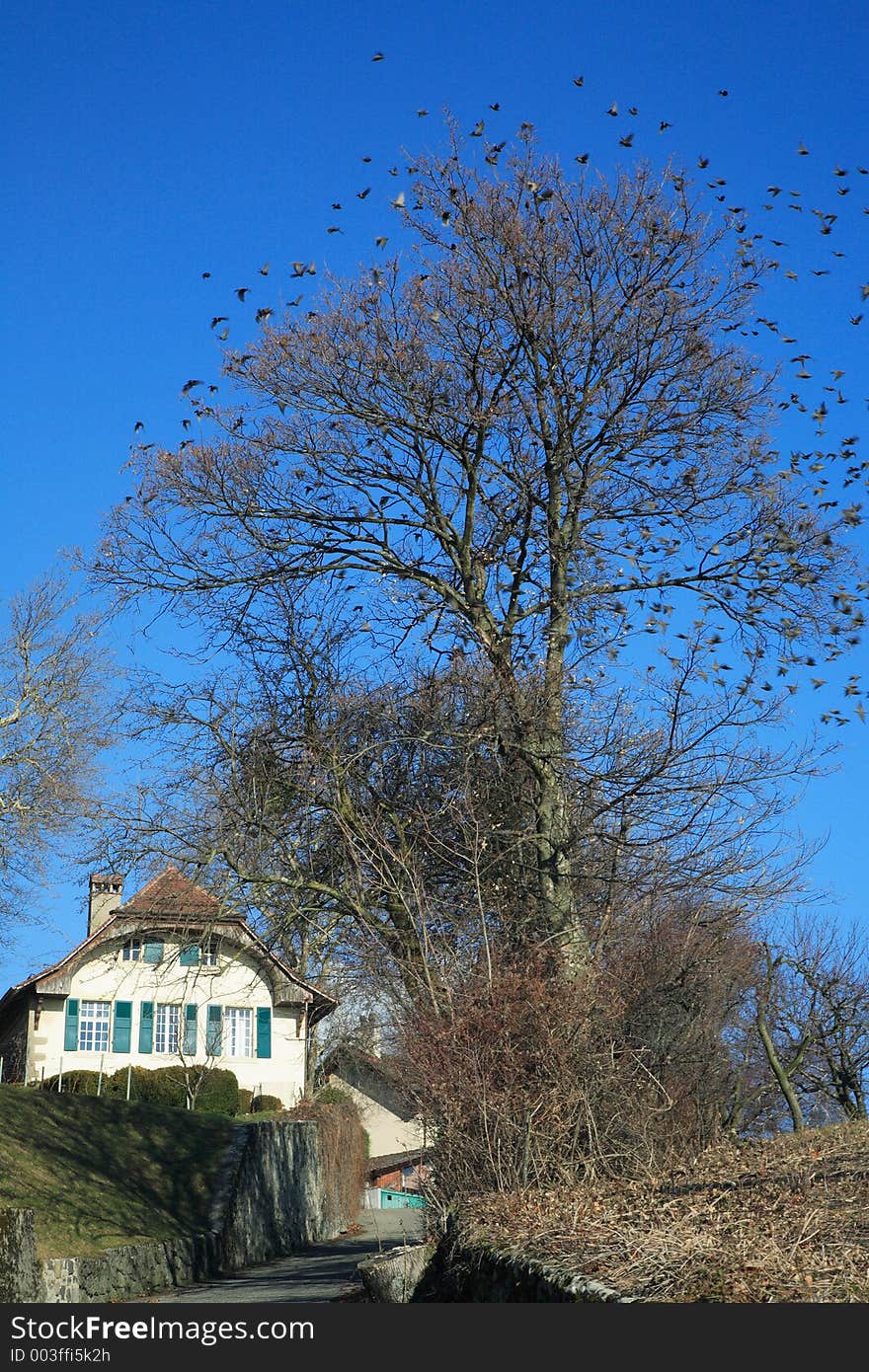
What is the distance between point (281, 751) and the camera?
14844mm

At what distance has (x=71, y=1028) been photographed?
32.2 m

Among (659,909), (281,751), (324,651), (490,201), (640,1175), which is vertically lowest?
(640,1175)

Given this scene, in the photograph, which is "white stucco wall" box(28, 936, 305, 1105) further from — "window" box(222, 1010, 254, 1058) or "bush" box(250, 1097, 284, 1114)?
"bush" box(250, 1097, 284, 1114)

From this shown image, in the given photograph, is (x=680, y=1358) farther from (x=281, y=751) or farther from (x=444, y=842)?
(x=281, y=751)

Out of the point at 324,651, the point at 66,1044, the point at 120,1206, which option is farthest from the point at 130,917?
the point at 66,1044

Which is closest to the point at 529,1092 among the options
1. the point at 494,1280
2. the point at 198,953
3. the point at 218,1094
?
the point at 494,1280

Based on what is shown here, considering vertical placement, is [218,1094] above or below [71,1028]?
below

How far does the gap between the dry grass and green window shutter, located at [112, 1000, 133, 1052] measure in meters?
23.9

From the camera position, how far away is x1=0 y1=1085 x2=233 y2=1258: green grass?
16672mm

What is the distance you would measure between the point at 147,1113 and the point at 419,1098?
570 inches

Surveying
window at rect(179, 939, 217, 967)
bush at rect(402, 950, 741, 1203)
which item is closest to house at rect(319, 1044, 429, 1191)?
window at rect(179, 939, 217, 967)

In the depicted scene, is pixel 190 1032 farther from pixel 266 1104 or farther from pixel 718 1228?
pixel 718 1228

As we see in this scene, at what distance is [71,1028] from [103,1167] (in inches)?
503

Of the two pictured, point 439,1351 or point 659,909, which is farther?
point 659,909
